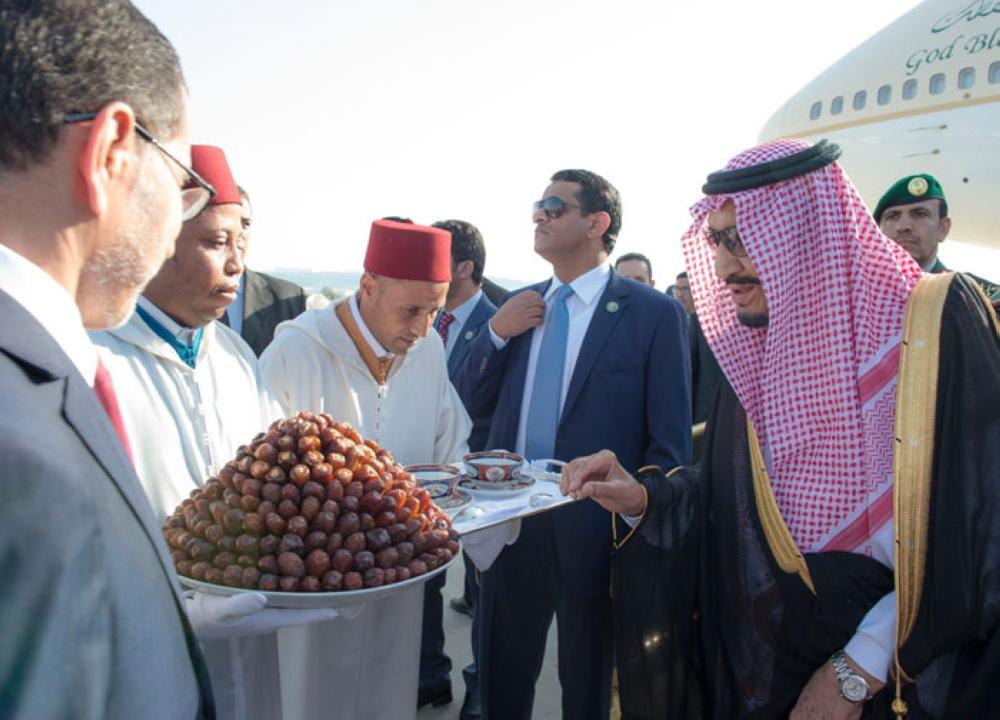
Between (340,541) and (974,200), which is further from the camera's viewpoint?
(974,200)

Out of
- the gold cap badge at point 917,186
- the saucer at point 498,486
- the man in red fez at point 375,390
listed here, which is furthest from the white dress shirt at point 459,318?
the gold cap badge at point 917,186

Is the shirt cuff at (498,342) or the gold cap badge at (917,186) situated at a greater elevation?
the gold cap badge at (917,186)

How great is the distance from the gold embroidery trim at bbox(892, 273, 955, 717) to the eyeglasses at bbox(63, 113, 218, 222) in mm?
1683

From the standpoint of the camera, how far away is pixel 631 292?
3189 millimetres

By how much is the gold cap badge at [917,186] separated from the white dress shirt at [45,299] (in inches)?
212

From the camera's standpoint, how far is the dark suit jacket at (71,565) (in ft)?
2.22

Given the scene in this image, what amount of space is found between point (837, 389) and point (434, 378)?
71.0 inches

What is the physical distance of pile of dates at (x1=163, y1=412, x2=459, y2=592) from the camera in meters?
1.56

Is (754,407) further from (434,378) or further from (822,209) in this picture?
(434,378)

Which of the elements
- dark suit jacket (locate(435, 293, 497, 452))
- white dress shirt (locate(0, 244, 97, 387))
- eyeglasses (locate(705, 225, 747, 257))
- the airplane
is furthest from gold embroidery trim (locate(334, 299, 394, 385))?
the airplane

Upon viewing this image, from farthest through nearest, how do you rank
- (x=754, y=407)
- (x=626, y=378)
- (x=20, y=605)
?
(x=626, y=378) → (x=754, y=407) → (x=20, y=605)

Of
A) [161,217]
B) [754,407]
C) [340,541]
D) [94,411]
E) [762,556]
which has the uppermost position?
[161,217]

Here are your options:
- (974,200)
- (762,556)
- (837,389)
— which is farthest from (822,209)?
(974,200)

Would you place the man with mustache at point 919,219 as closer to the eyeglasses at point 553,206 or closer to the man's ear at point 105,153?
the eyeglasses at point 553,206
